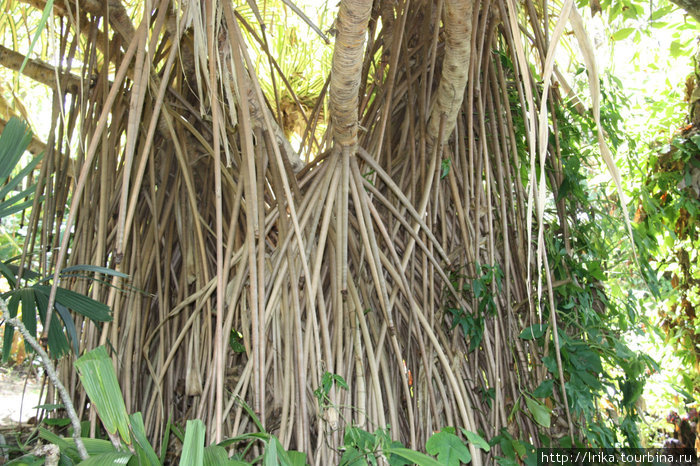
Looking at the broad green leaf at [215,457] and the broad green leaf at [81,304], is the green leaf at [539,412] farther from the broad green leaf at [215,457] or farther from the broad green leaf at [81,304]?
the broad green leaf at [81,304]

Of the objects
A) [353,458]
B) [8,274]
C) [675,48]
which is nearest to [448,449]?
[353,458]

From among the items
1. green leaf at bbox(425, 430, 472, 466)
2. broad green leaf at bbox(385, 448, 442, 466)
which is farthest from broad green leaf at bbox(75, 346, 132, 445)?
green leaf at bbox(425, 430, 472, 466)

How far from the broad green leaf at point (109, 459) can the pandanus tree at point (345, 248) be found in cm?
36

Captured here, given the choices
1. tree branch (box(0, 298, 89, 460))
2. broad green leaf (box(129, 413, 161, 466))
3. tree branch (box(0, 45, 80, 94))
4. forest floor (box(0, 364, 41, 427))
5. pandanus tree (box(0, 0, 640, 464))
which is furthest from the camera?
forest floor (box(0, 364, 41, 427))

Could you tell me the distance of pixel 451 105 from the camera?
140 centimetres

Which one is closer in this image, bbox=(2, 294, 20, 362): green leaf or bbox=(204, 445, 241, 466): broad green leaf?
bbox=(204, 445, 241, 466): broad green leaf

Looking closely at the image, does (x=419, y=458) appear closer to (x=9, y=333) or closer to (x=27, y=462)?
(x=27, y=462)

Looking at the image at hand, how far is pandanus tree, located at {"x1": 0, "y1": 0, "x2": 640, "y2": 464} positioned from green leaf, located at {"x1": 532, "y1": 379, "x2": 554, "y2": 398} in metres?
0.01

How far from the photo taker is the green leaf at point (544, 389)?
1.30 metres

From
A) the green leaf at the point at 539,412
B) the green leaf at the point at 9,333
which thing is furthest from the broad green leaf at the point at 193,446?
the green leaf at the point at 539,412

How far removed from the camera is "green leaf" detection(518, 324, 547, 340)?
Result: 4.37 feet

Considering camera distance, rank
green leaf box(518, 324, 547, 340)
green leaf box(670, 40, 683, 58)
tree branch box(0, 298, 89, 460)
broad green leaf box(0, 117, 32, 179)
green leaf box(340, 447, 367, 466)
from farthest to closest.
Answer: green leaf box(670, 40, 683, 58), green leaf box(518, 324, 547, 340), green leaf box(340, 447, 367, 466), broad green leaf box(0, 117, 32, 179), tree branch box(0, 298, 89, 460)

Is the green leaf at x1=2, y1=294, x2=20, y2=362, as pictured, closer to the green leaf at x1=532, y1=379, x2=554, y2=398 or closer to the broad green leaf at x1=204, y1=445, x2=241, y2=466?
the broad green leaf at x1=204, y1=445, x2=241, y2=466

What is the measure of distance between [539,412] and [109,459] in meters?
0.96
